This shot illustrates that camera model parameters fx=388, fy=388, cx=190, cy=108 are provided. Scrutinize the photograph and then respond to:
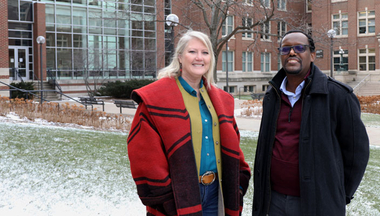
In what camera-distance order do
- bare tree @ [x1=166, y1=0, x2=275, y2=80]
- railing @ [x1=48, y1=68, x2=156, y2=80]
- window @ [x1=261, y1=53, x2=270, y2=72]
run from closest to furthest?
bare tree @ [x1=166, y1=0, x2=275, y2=80], railing @ [x1=48, y1=68, x2=156, y2=80], window @ [x1=261, y1=53, x2=270, y2=72]

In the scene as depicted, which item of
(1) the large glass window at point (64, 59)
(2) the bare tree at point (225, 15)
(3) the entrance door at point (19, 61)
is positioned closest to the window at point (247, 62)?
(1) the large glass window at point (64, 59)

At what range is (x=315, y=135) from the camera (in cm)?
258

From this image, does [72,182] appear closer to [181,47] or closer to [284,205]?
[181,47]

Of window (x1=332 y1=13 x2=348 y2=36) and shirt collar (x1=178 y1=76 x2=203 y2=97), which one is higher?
window (x1=332 y1=13 x2=348 y2=36)

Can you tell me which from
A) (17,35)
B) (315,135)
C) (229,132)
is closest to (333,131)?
(315,135)

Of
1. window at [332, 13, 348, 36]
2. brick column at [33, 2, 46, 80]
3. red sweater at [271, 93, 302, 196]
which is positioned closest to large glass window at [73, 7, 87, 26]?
brick column at [33, 2, 46, 80]

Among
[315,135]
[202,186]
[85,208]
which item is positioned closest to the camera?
[315,135]

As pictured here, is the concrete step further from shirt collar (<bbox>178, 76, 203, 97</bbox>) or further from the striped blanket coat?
the striped blanket coat

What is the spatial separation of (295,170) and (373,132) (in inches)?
463

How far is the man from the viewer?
2574 millimetres

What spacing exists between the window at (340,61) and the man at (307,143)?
40.9 metres

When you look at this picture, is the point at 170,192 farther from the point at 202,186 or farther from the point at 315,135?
the point at 315,135

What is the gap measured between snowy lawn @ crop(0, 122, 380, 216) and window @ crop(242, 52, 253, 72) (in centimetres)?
3375

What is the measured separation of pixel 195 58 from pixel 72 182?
355cm
